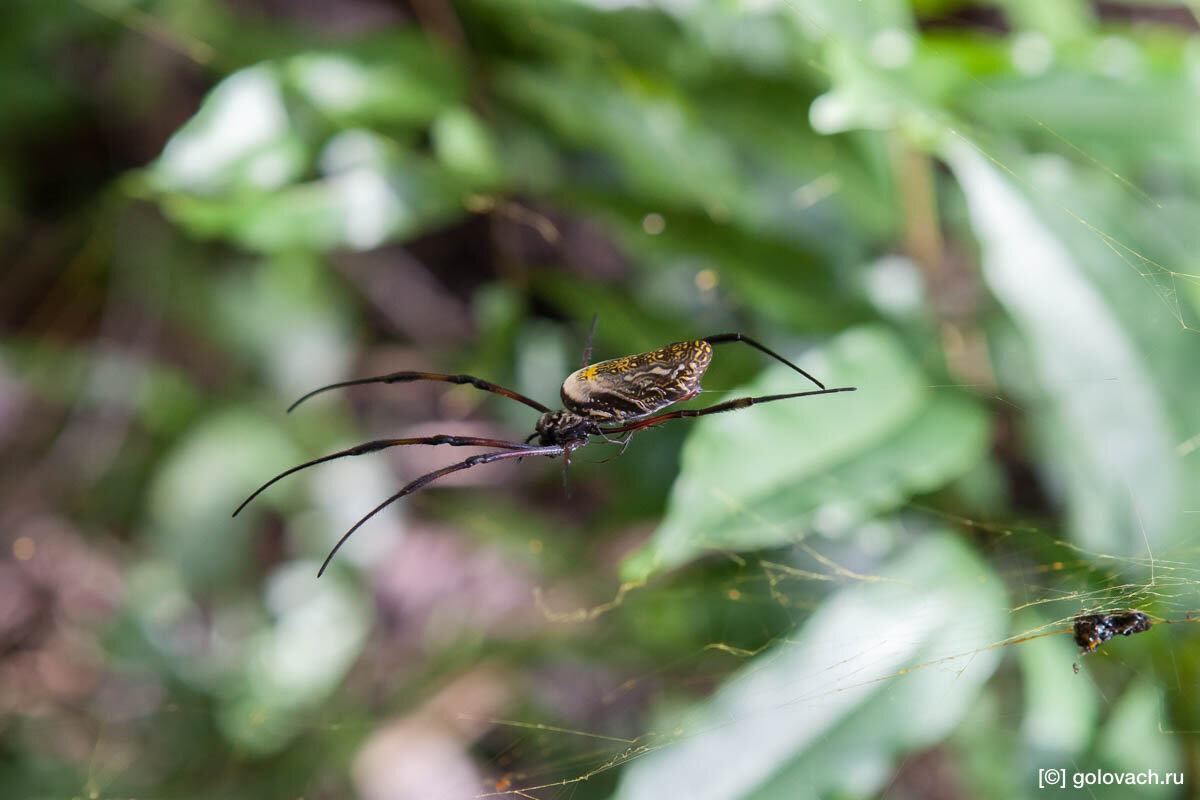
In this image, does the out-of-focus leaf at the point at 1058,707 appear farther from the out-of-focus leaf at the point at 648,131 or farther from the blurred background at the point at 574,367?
the out-of-focus leaf at the point at 648,131

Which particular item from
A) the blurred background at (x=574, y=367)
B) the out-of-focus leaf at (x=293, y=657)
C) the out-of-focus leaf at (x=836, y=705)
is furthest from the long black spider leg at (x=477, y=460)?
the out-of-focus leaf at (x=293, y=657)

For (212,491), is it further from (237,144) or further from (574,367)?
(574,367)

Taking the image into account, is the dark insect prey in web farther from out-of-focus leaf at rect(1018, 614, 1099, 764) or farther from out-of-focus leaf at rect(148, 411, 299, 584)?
out-of-focus leaf at rect(148, 411, 299, 584)

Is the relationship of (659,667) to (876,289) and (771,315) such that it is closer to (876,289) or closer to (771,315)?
(771,315)

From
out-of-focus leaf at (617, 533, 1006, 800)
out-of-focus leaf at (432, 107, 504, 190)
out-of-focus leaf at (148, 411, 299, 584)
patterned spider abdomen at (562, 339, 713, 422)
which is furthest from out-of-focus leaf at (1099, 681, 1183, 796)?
out-of-focus leaf at (148, 411, 299, 584)

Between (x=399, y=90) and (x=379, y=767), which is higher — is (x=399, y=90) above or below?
above

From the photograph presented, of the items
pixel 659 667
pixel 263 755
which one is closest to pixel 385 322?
pixel 263 755

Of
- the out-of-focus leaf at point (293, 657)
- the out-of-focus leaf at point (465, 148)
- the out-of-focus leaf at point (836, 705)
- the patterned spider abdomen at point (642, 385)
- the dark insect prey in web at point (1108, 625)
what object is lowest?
the out-of-focus leaf at point (293, 657)
